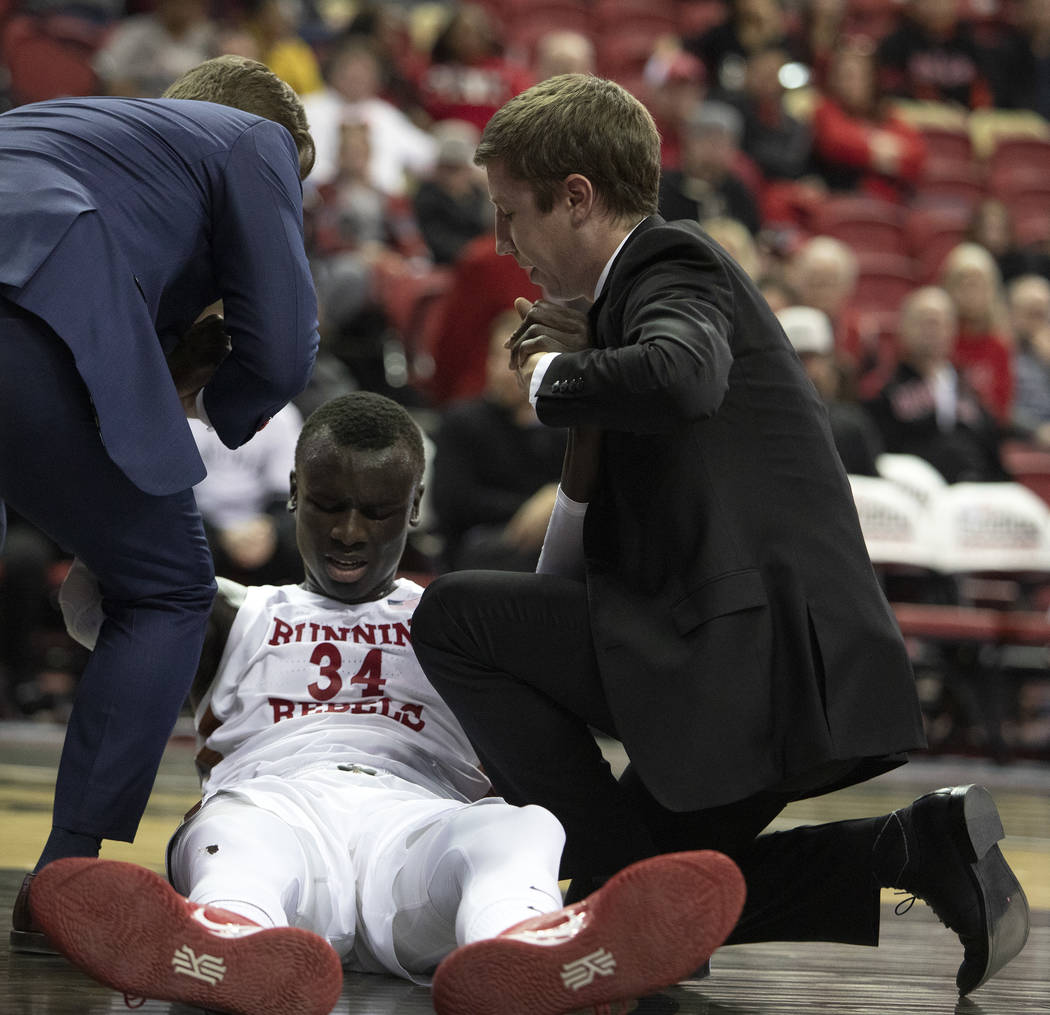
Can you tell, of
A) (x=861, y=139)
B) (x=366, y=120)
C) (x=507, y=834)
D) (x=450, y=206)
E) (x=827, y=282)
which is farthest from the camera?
(x=861, y=139)

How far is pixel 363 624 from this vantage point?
105 inches

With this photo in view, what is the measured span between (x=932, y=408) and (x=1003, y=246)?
2.88 meters

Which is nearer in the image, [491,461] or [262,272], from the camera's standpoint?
[262,272]

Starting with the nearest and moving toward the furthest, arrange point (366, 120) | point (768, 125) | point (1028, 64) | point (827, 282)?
point (827, 282)
point (366, 120)
point (768, 125)
point (1028, 64)

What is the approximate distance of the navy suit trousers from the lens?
228 cm

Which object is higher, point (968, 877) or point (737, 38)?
point (737, 38)

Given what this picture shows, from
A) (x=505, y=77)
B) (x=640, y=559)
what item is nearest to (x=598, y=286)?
(x=640, y=559)

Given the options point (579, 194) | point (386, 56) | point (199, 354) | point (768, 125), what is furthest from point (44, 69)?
point (579, 194)

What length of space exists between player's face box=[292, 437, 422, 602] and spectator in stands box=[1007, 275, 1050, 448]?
5.71 metres

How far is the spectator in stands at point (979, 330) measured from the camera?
8.01 m

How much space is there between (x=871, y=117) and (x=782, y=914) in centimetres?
893

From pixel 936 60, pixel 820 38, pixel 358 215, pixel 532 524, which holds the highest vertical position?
pixel 820 38

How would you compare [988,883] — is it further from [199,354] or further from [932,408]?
[932,408]

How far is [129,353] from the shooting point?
2.29 m
